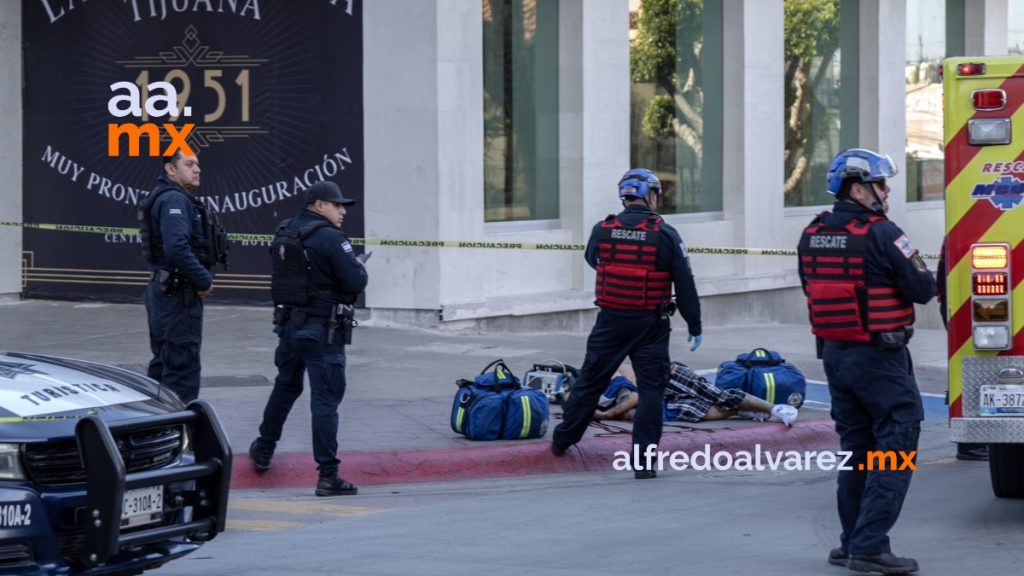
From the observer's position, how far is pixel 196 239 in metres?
9.93

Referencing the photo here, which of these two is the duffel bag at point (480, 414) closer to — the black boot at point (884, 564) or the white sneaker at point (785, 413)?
the white sneaker at point (785, 413)

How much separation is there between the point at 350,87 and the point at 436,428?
6.00 metres

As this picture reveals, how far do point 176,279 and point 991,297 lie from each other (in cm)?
489

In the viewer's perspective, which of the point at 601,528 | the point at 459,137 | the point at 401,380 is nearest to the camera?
the point at 601,528

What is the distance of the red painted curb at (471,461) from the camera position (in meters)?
9.90

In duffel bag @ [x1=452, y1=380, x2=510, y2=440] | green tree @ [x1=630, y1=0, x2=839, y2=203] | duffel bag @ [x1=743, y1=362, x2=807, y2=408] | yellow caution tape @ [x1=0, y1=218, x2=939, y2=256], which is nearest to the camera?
duffel bag @ [x1=452, y1=380, x2=510, y2=440]

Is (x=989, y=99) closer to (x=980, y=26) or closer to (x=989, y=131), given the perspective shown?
(x=989, y=131)

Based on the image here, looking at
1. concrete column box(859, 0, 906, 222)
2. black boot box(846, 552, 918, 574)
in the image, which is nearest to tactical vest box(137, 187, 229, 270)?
black boot box(846, 552, 918, 574)

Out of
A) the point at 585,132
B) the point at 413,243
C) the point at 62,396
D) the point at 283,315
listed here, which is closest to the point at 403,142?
the point at 413,243

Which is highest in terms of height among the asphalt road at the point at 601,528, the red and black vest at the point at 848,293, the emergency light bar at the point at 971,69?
the emergency light bar at the point at 971,69

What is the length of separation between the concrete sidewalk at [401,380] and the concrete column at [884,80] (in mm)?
3704

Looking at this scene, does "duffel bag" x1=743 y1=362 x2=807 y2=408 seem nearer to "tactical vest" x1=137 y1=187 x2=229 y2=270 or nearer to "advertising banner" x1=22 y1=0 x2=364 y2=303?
"tactical vest" x1=137 y1=187 x2=229 y2=270

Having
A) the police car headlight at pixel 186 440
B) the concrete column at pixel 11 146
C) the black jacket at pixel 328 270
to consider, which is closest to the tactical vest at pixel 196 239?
the black jacket at pixel 328 270

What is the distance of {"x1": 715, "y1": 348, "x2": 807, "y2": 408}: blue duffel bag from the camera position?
12047 mm
